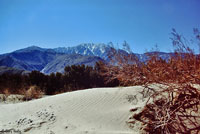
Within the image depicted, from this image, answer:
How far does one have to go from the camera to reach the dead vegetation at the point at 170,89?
7.04 ft

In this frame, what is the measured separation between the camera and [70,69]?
1557cm

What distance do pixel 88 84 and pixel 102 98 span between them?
958cm

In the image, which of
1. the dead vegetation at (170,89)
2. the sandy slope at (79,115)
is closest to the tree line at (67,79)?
the sandy slope at (79,115)

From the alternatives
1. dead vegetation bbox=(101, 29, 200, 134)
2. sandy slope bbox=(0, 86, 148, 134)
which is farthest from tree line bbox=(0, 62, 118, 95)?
dead vegetation bbox=(101, 29, 200, 134)

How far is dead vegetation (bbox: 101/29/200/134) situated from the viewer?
2145 millimetres

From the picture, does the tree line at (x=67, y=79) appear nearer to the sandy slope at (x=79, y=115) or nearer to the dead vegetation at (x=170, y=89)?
the sandy slope at (x=79, y=115)

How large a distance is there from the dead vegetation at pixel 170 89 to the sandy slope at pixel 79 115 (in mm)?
491

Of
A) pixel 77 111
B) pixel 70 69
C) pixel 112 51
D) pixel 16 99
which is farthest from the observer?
pixel 70 69

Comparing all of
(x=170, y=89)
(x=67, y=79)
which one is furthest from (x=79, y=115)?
(x=67, y=79)

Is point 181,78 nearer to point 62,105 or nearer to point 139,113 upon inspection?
point 139,113

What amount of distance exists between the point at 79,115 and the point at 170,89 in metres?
2.33

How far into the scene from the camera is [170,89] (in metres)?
2.27

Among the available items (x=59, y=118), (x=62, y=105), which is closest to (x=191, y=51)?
(x=59, y=118)

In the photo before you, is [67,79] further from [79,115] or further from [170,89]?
[170,89]
